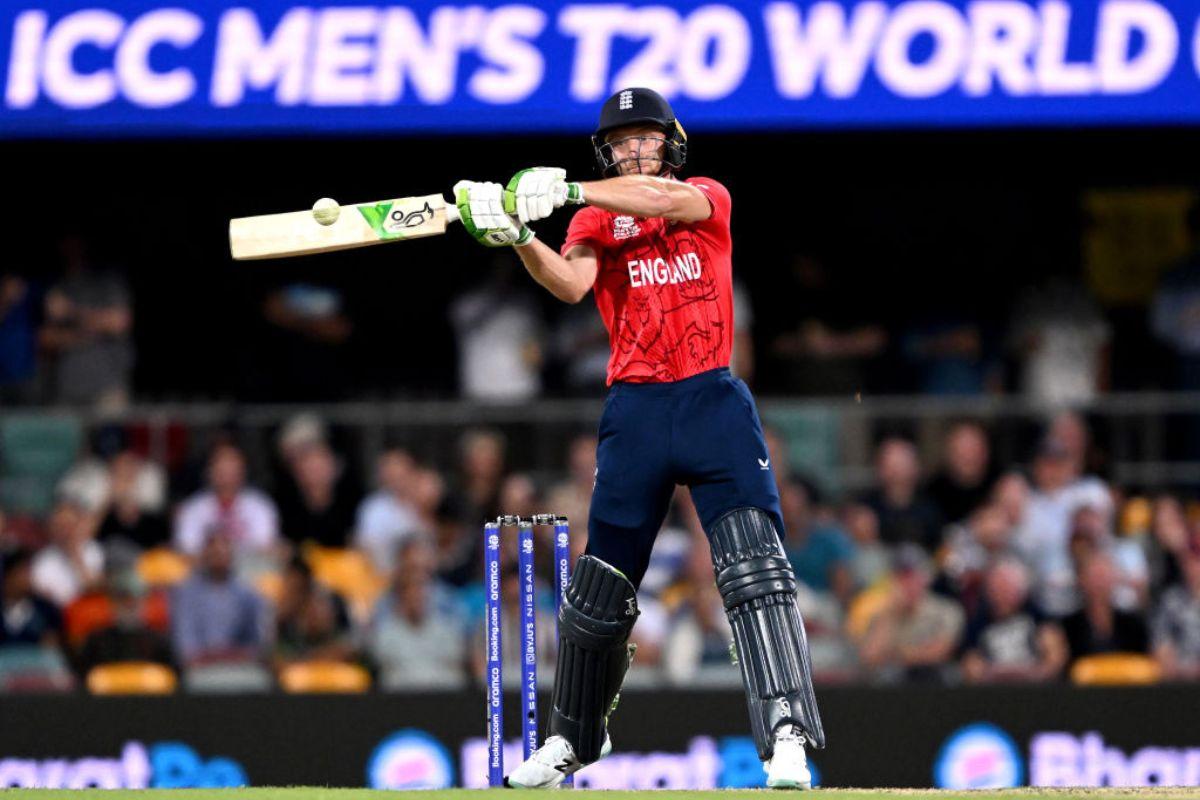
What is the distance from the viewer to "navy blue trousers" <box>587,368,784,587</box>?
6.02m

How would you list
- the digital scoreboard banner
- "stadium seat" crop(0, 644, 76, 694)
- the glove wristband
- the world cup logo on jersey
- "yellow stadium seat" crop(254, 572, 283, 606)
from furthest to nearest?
the digital scoreboard banner → "yellow stadium seat" crop(254, 572, 283, 606) → "stadium seat" crop(0, 644, 76, 694) → the world cup logo on jersey → the glove wristband

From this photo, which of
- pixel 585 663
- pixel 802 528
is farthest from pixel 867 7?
pixel 585 663

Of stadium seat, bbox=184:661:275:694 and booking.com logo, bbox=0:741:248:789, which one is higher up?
stadium seat, bbox=184:661:275:694

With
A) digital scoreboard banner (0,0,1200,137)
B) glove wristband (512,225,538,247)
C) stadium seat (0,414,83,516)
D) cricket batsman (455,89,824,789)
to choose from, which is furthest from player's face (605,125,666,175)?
stadium seat (0,414,83,516)

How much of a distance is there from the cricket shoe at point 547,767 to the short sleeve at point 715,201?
1553mm

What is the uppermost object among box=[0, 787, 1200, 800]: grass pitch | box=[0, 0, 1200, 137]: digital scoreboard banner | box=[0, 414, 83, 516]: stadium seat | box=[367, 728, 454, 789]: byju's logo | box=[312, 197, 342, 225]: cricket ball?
box=[0, 0, 1200, 137]: digital scoreboard banner

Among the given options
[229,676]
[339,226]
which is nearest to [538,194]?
[339,226]

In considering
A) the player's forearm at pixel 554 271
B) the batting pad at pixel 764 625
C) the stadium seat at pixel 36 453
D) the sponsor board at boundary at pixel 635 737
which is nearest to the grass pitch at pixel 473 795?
the batting pad at pixel 764 625

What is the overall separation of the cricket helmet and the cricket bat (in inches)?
20.2

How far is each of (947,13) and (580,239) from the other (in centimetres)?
464

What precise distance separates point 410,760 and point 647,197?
366cm

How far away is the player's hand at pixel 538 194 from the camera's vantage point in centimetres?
586

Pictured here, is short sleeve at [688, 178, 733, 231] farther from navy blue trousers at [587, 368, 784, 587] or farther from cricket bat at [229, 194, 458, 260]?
cricket bat at [229, 194, 458, 260]

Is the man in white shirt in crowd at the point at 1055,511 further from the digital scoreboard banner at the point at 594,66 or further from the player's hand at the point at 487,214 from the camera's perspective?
the player's hand at the point at 487,214
